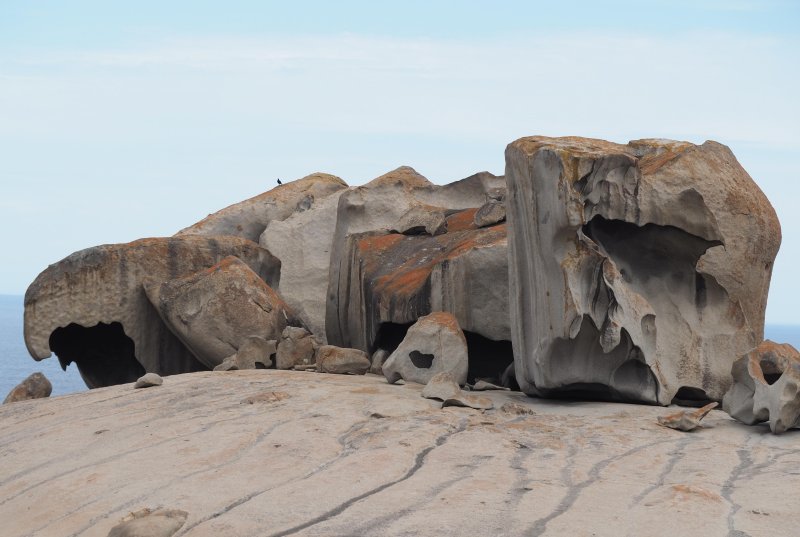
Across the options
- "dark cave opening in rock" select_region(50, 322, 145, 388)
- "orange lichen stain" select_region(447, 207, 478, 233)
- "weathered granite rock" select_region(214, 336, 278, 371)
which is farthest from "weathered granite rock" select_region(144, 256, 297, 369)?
"orange lichen stain" select_region(447, 207, 478, 233)

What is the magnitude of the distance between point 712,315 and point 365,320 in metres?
3.71

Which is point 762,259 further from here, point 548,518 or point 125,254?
point 125,254

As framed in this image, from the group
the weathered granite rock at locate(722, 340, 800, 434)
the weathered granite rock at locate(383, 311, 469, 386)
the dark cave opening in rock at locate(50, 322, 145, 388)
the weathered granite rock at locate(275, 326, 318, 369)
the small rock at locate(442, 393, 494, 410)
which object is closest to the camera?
the weathered granite rock at locate(722, 340, 800, 434)

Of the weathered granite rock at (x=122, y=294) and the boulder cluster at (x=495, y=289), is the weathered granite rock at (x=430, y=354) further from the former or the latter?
the weathered granite rock at (x=122, y=294)

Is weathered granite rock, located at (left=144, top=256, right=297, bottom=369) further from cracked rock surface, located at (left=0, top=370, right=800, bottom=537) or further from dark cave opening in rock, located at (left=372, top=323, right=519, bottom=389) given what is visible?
cracked rock surface, located at (left=0, top=370, right=800, bottom=537)

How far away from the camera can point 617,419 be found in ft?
30.0

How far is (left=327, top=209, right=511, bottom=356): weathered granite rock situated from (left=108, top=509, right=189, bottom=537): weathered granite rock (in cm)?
530

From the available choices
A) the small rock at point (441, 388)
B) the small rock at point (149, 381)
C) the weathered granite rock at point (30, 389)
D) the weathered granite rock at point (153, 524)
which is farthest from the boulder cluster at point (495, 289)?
the weathered granite rock at point (153, 524)

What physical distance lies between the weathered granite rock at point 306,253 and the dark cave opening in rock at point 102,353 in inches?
79.0

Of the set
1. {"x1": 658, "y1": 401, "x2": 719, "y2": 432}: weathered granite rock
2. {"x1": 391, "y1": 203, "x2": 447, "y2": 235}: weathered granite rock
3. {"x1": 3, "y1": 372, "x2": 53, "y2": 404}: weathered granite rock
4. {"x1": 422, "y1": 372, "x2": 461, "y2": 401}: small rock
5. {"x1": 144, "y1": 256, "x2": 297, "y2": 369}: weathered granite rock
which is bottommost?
{"x1": 3, "y1": 372, "x2": 53, "y2": 404}: weathered granite rock

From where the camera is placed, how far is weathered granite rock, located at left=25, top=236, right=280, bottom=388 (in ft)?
44.7

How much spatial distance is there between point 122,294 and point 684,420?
725 cm

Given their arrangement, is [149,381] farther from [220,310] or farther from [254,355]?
[220,310]

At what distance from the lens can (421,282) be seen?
12.0 meters
